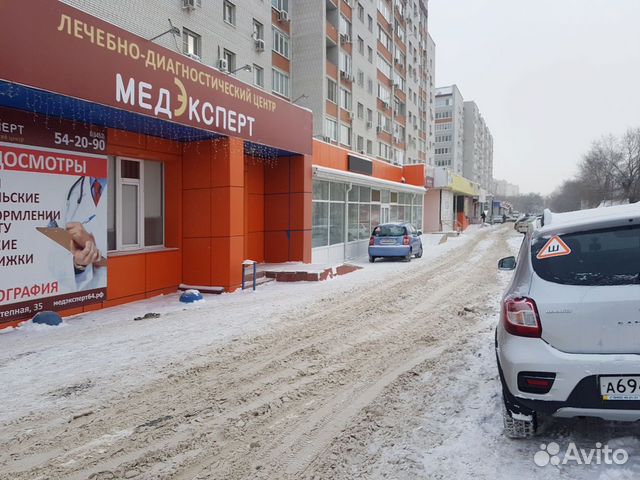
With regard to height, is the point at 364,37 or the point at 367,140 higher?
the point at 364,37

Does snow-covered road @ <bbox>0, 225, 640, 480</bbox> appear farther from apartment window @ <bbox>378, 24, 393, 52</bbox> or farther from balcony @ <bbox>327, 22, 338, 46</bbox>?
apartment window @ <bbox>378, 24, 393, 52</bbox>

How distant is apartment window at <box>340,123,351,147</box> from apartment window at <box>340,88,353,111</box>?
1.37m

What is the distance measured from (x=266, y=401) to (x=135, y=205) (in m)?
7.33

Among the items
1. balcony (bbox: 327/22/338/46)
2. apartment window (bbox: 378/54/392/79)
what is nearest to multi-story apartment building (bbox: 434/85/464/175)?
apartment window (bbox: 378/54/392/79)

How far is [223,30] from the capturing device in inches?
867

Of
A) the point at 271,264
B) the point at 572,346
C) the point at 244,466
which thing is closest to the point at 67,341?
the point at 244,466

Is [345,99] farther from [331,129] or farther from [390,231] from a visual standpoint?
[390,231]

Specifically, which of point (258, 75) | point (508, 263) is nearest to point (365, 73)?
point (258, 75)

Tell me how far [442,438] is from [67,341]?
18.4 ft

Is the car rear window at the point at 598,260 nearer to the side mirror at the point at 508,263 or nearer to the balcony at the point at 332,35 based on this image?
the side mirror at the point at 508,263

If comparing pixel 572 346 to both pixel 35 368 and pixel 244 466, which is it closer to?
pixel 244 466

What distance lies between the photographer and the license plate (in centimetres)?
297

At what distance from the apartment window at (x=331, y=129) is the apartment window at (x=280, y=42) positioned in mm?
4992

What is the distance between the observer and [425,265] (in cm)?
1686
